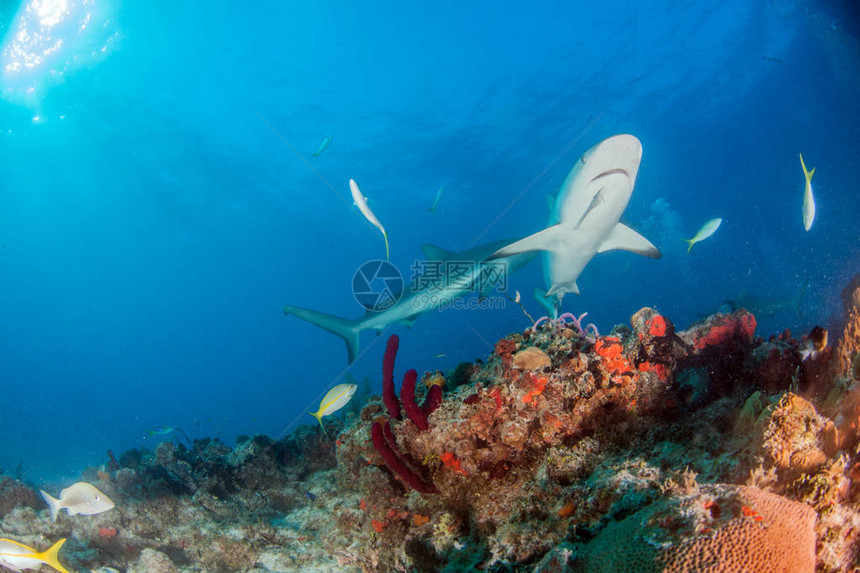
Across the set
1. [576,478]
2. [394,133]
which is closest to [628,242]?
[576,478]

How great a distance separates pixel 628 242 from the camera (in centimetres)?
746

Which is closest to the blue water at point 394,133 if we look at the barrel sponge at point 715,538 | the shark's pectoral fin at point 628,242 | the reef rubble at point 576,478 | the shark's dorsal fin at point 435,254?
the shark's pectoral fin at point 628,242

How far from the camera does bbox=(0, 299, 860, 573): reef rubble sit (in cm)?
204

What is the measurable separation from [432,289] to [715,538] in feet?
28.3

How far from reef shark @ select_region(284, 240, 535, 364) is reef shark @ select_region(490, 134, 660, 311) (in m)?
2.09

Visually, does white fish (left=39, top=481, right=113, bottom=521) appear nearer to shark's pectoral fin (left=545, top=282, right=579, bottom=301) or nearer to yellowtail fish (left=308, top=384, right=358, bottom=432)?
yellowtail fish (left=308, top=384, right=358, bottom=432)

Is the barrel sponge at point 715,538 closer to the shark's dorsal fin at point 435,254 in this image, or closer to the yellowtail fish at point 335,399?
the yellowtail fish at point 335,399

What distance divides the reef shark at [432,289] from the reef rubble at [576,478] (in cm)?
507

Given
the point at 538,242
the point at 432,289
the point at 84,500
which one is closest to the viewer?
the point at 84,500

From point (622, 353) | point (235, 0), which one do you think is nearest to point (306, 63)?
point (235, 0)

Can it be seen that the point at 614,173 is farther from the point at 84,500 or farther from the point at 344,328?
the point at 84,500

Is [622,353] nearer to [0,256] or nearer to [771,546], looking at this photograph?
[771,546]

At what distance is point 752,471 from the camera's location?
242cm

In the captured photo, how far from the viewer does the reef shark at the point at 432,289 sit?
10.1 meters
